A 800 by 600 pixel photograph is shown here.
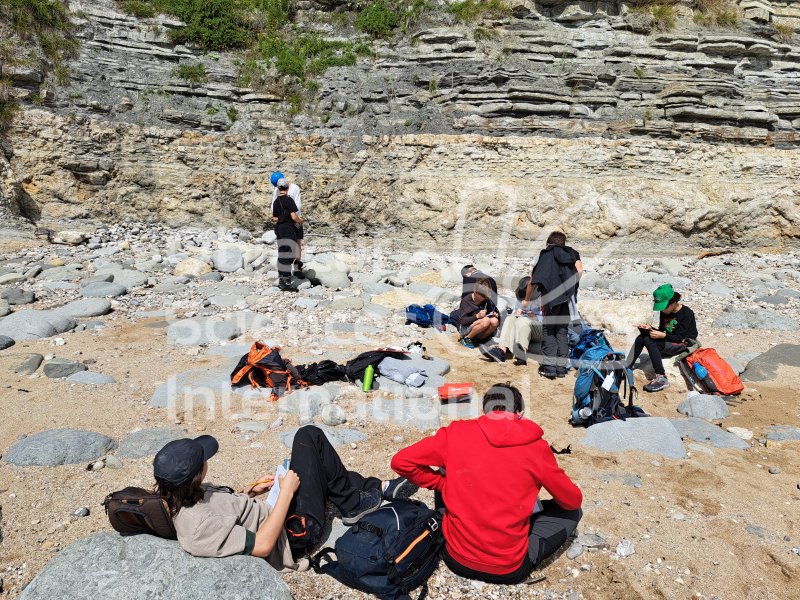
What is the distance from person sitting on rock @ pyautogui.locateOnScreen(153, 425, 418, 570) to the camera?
2912 mm

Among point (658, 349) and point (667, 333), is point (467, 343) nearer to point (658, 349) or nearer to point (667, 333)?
point (658, 349)

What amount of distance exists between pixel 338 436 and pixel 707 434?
357 centimetres

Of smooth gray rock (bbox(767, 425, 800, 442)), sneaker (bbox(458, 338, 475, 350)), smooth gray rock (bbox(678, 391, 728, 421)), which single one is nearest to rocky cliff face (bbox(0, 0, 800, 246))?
sneaker (bbox(458, 338, 475, 350))

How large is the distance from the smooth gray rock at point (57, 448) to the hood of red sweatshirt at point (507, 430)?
3.36 metres

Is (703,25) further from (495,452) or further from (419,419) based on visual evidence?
(495,452)

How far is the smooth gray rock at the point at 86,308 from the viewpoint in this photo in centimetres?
848

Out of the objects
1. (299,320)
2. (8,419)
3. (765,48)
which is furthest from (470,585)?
(765,48)

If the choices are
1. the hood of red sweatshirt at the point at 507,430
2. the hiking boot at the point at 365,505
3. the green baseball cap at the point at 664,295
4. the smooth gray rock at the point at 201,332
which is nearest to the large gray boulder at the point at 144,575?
the hiking boot at the point at 365,505

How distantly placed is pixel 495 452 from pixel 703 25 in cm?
1873

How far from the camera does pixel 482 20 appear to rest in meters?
16.2

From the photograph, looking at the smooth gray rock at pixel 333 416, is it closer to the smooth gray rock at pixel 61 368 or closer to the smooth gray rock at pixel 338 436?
the smooth gray rock at pixel 338 436

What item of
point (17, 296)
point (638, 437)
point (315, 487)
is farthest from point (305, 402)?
point (17, 296)

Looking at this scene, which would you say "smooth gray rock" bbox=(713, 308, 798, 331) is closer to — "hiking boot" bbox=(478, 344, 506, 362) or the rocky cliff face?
"hiking boot" bbox=(478, 344, 506, 362)

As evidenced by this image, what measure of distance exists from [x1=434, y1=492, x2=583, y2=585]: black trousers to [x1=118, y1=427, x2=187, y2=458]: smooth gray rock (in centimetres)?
255
